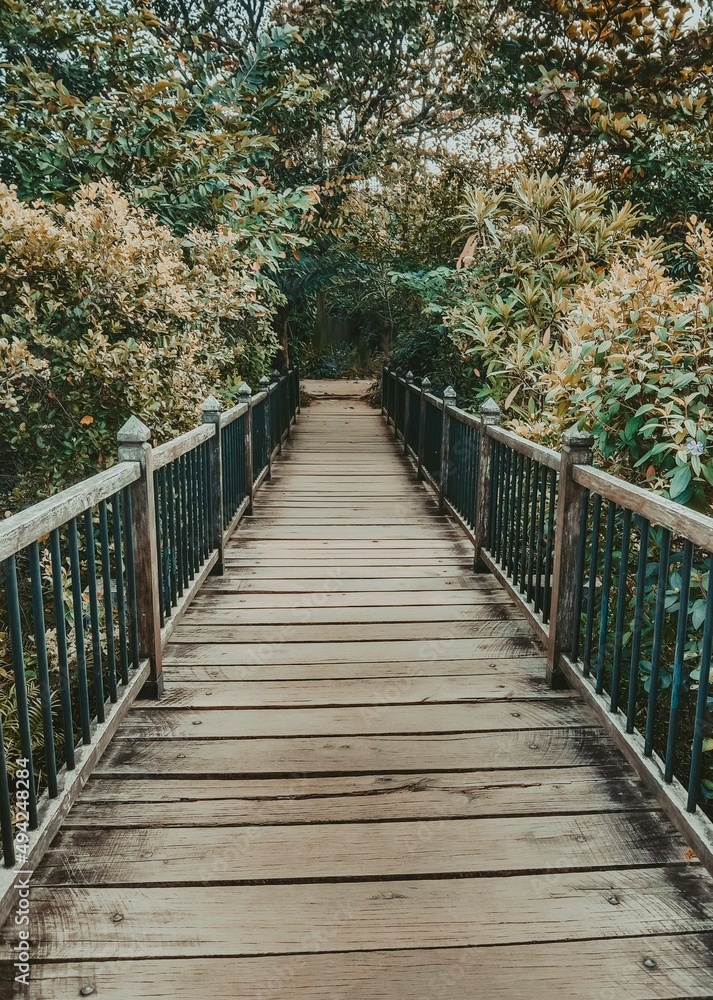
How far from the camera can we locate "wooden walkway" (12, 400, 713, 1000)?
5.75ft

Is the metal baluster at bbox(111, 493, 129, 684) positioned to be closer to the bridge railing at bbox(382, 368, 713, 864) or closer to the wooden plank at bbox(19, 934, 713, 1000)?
the wooden plank at bbox(19, 934, 713, 1000)

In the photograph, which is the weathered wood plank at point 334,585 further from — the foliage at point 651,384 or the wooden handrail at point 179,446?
the foliage at point 651,384

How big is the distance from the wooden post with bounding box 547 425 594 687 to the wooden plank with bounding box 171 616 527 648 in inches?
25.2

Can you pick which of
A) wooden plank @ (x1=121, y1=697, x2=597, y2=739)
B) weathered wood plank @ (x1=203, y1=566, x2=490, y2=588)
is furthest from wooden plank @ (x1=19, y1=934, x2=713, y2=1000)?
weathered wood plank @ (x1=203, y1=566, x2=490, y2=588)

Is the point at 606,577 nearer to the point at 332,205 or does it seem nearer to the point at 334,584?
the point at 334,584

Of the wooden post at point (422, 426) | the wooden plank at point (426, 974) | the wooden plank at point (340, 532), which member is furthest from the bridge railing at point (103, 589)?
the wooden post at point (422, 426)

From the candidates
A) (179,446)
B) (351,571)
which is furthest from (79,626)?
(351,571)

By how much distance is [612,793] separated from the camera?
245 cm

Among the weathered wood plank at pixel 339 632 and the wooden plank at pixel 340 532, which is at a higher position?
the weathered wood plank at pixel 339 632

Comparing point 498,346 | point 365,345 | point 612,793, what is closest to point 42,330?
point 498,346

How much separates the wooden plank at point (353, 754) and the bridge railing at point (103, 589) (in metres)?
0.19

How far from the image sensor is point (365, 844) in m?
2.19

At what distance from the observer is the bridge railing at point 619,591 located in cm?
214

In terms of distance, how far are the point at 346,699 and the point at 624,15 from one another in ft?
29.8
